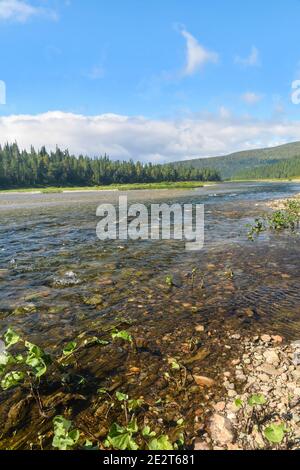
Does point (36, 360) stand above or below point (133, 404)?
above

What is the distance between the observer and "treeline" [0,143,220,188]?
141m

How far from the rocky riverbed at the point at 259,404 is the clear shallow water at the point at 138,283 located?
1.10 metres

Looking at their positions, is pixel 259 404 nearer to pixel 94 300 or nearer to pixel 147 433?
pixel 147 433

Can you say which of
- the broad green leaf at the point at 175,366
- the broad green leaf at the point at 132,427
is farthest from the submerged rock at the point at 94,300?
the broad green leaf at the point at 132,427

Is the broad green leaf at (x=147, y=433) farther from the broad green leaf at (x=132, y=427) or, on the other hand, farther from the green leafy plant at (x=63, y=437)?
the green leafy plant at (x=63, y=437)

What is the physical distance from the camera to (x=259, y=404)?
13.2 ft

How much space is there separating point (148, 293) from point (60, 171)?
16218 cm

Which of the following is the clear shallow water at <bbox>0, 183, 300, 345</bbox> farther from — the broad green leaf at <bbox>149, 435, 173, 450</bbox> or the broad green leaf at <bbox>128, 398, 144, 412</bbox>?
the broad green leaf at <bbox>149, 435, 173, 450</bbox>

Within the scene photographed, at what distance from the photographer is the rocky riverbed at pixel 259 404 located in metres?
3.48

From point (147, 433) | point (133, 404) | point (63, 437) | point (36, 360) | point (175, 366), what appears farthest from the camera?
point (175, 366)

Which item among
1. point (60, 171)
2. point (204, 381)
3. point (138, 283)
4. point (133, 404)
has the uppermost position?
point (60, 171)

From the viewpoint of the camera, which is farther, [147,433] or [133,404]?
[133,404]

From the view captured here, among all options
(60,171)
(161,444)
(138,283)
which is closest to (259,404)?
(161,444)
